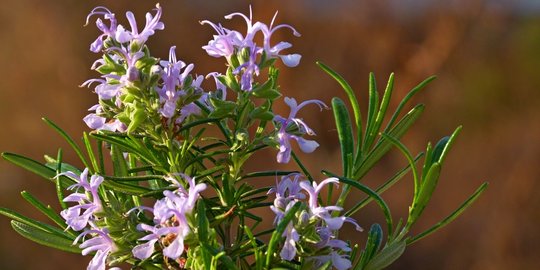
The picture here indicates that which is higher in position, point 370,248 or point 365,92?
point 370,248

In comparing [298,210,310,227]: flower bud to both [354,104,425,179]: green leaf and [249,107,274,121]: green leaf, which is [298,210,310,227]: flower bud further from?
[354,104,425,179]: green leaf

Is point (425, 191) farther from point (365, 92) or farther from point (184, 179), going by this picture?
point (365, 92)

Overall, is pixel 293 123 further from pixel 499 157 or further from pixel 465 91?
pixel 465 91

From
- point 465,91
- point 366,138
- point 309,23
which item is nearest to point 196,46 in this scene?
point 309,23

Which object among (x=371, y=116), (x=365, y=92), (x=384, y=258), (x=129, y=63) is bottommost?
(x=365, y=92)

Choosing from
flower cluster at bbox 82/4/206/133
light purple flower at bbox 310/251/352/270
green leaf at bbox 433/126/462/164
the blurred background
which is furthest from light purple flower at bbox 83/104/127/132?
the blurred background

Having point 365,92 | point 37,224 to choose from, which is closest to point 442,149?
point 37,224

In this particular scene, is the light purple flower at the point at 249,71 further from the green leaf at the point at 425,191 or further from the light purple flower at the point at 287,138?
the green leaf at the point at 425,191
